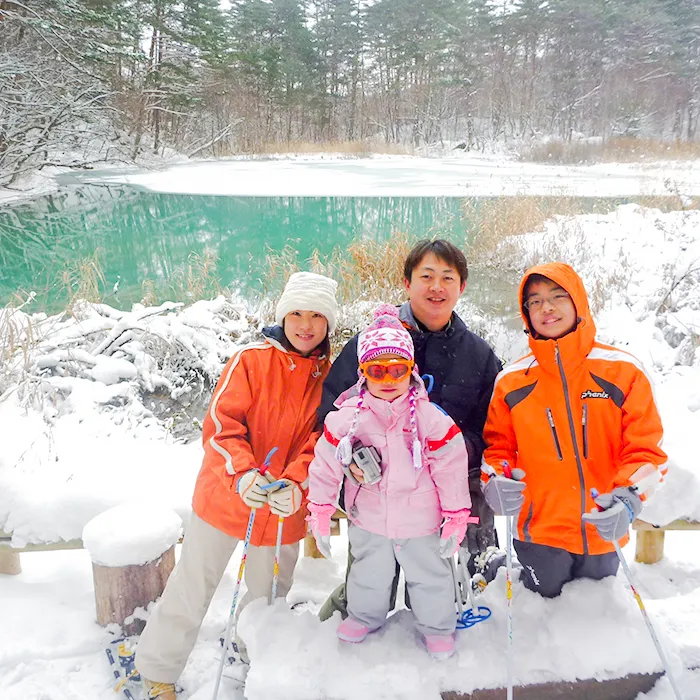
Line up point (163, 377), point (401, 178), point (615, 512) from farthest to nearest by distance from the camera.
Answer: point (401, 178) → point (163, 377) → point (615, 512)

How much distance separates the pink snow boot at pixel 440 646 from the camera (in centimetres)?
169

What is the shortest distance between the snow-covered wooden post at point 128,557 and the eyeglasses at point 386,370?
0.98 meters

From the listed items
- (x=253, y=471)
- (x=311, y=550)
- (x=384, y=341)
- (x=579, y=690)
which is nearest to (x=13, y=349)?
(x=311, y=550)

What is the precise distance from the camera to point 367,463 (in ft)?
5.21

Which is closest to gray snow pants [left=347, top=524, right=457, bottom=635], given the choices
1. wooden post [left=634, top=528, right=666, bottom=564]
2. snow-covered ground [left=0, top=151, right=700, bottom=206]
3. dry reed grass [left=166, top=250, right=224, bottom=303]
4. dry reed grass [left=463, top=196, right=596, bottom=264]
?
wooden post [left=634, top=528, right=666, bottom=564]

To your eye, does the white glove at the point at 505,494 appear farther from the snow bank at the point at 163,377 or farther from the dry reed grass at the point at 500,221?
the dry reed grass at the point at 500,221

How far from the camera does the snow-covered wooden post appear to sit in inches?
77.1

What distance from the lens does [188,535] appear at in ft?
6.20

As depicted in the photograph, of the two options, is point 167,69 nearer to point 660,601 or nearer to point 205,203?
point 205,203

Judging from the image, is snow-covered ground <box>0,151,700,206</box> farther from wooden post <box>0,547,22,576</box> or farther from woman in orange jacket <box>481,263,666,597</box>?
wooden post <box>0,547,22,576</box>

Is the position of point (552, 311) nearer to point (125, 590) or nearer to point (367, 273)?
point (125, 590)

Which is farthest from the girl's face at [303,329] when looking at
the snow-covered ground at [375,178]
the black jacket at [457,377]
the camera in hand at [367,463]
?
the snow-covered ground at [375,178]

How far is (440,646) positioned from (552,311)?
1057mm

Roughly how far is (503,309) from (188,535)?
505cm
